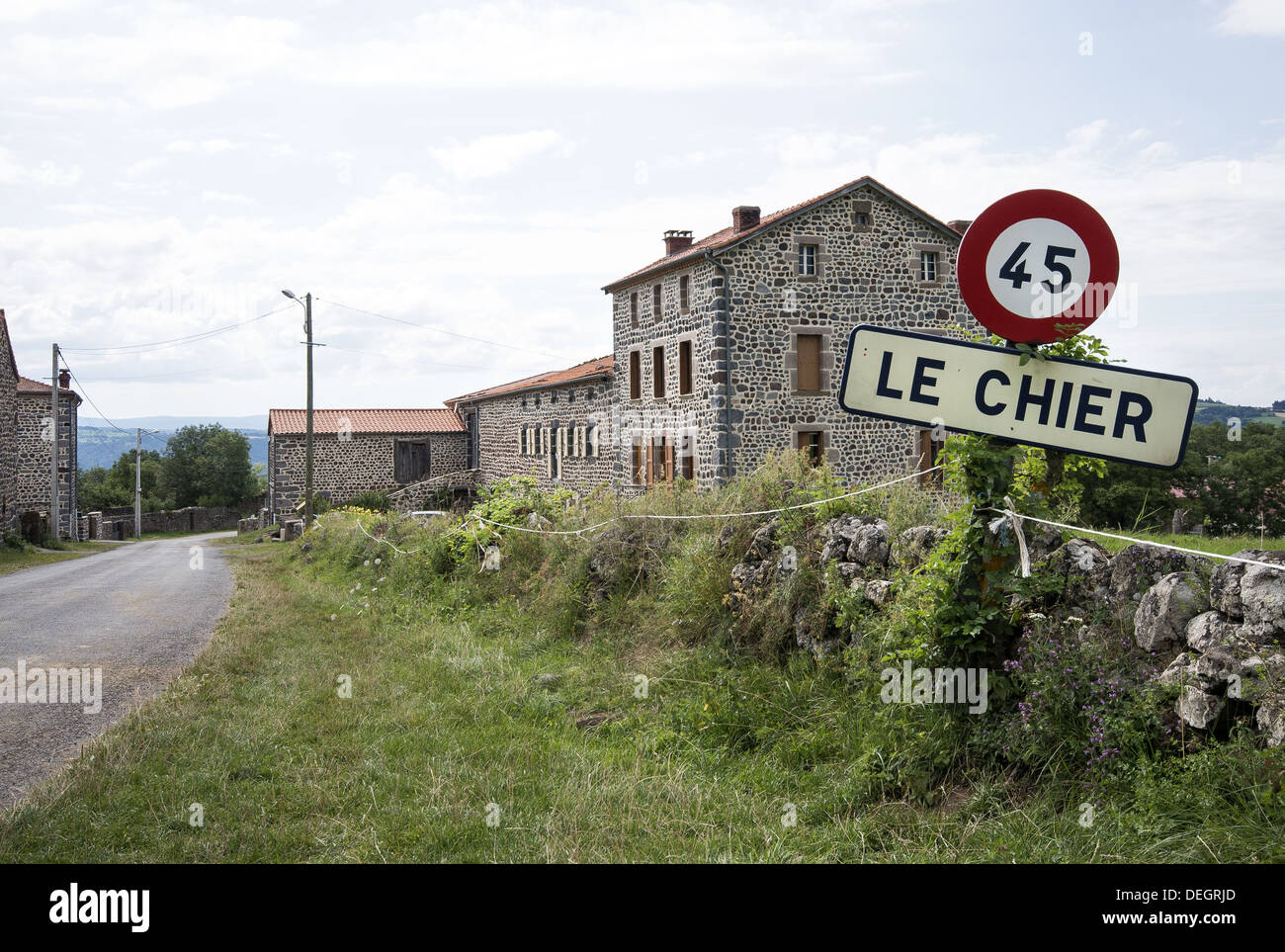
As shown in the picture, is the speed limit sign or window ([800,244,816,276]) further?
window ([800,244,816,276])

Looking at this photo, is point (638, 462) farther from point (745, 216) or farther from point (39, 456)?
point (39, 456)

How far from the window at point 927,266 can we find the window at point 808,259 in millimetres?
3062

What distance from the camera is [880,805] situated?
14.7 ft

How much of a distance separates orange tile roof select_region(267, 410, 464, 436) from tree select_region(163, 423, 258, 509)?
26.0 metres

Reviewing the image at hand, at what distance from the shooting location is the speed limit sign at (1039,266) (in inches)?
153

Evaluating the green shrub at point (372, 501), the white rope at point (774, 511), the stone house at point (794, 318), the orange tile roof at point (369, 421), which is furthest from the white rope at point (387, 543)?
the orange tile roof at point (369, 421)

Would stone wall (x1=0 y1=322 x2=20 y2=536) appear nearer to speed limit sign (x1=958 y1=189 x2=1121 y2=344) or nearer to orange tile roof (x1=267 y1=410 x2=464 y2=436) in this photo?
orange tile roof (x1=267 y1=410 x2=464 y2=436)

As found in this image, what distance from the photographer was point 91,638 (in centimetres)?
1084

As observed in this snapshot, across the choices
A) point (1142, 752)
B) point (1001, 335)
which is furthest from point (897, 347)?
point (1142, 752)

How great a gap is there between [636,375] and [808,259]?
638 centimetres

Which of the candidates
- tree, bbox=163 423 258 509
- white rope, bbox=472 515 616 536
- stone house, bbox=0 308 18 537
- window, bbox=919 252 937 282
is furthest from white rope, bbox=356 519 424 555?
tree, bbox=163 423 258 509

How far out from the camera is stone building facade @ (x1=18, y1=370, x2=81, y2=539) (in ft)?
137

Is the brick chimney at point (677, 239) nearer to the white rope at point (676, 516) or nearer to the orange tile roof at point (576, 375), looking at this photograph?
the orange tile roof at point (576, 375)

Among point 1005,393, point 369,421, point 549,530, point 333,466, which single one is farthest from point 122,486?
point 1005,393
